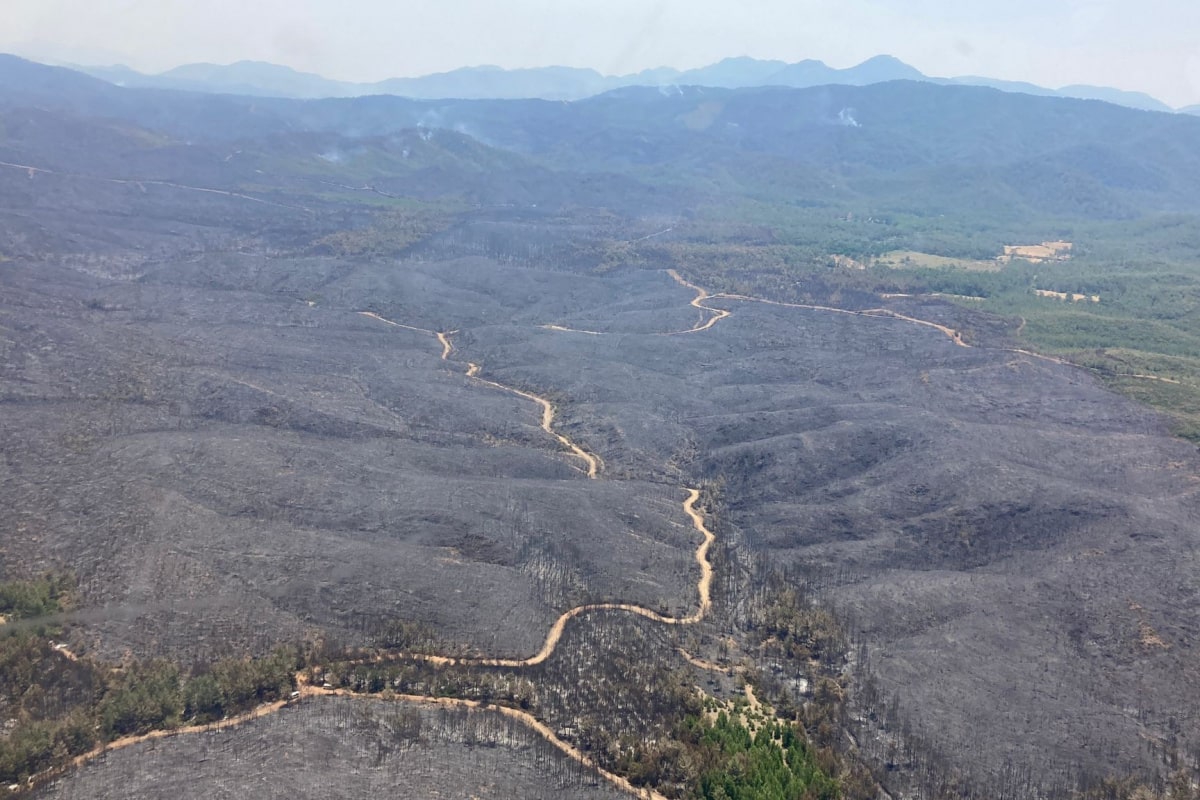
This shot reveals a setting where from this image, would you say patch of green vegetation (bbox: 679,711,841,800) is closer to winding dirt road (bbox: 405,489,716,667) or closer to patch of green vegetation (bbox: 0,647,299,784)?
winding dirt road (bbox: 405,489,716,667)

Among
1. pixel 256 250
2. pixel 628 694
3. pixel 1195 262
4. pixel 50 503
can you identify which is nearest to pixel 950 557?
pixel 628 694

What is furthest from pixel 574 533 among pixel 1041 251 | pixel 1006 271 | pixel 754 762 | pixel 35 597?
pixel 1041 251

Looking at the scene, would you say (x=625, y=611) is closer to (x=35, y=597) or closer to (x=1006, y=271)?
(x=35, y=597)

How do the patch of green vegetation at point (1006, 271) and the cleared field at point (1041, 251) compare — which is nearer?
the patch of green vegetation at point (1006, 271)

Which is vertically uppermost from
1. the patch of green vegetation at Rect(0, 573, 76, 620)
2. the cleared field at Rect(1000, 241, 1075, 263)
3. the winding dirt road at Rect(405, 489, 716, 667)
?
the cleared field at Rect(1000, 241, 1075, 263)

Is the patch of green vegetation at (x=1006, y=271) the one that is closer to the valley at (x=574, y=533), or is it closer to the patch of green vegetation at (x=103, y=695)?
the valley at (x=574, y=533)

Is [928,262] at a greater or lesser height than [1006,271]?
lesser

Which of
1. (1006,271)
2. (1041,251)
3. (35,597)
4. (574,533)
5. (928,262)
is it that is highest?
(1041,251)

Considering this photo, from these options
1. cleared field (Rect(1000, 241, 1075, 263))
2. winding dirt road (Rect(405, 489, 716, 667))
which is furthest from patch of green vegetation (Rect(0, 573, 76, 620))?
cleared field (Rect(1000, 241, 1075, 263))

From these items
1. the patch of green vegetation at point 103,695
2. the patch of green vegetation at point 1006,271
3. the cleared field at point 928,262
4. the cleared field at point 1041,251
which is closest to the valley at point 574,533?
the patch of green vegetation at point 103,695

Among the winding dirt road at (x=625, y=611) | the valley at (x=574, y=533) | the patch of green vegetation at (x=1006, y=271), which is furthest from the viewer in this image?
the patch of green vegetation at (x=1006, y=271)

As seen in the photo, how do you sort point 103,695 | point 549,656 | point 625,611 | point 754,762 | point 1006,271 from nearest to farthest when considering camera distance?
point 754,762
point 103,695
point 549,656
point 625,611
point 1006,271
